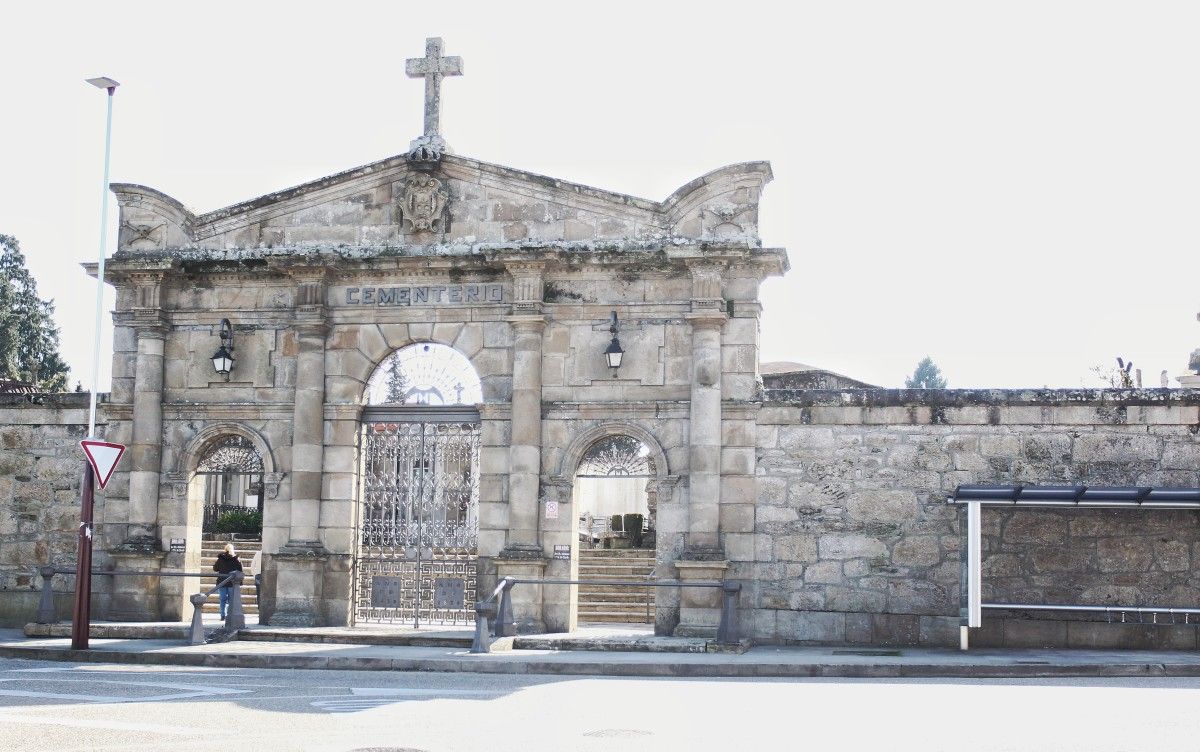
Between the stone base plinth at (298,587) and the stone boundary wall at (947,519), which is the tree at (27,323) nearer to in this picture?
the stone base plinth at (298,587)

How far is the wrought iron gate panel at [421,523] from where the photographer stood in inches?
763

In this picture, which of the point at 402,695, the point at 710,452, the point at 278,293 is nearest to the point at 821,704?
the point at 402,695

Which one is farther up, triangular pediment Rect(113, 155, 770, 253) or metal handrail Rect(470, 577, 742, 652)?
triangular pediment Rect(113, 155, 770, 253)

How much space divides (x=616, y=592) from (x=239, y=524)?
13284mm

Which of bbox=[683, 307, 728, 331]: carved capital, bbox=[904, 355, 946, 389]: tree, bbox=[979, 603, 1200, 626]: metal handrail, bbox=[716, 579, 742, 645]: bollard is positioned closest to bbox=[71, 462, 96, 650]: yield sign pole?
bbox=[716, 579, 742, 645]: bollard

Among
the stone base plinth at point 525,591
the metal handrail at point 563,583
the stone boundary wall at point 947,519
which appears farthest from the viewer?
the stone base plinth at point 525,591

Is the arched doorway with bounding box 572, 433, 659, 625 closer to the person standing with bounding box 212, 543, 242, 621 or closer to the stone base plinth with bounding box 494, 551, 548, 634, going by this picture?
the stone base plinth with bounding box 494, 551, 548, 634

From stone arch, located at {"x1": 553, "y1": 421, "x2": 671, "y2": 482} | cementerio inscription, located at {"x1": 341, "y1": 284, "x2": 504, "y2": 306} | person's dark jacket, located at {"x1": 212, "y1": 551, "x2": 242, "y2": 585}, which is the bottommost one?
person's dark jacket, located at {"x1": 212, "y1": 551, "x2": 242, "y2": 585}

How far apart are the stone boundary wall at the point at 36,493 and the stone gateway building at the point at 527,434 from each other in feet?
0.14

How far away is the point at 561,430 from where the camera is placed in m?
18.8

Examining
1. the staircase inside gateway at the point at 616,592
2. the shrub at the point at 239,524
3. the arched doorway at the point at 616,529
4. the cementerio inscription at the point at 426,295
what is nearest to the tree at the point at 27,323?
the shrub at the point at 239,524

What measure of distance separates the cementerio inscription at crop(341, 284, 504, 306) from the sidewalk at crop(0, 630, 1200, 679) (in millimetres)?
4843

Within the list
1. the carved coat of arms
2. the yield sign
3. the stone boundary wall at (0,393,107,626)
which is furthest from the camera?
the stone boundary wall at (0,393,107,626)

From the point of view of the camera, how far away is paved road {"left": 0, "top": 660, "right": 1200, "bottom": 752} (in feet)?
31.7
